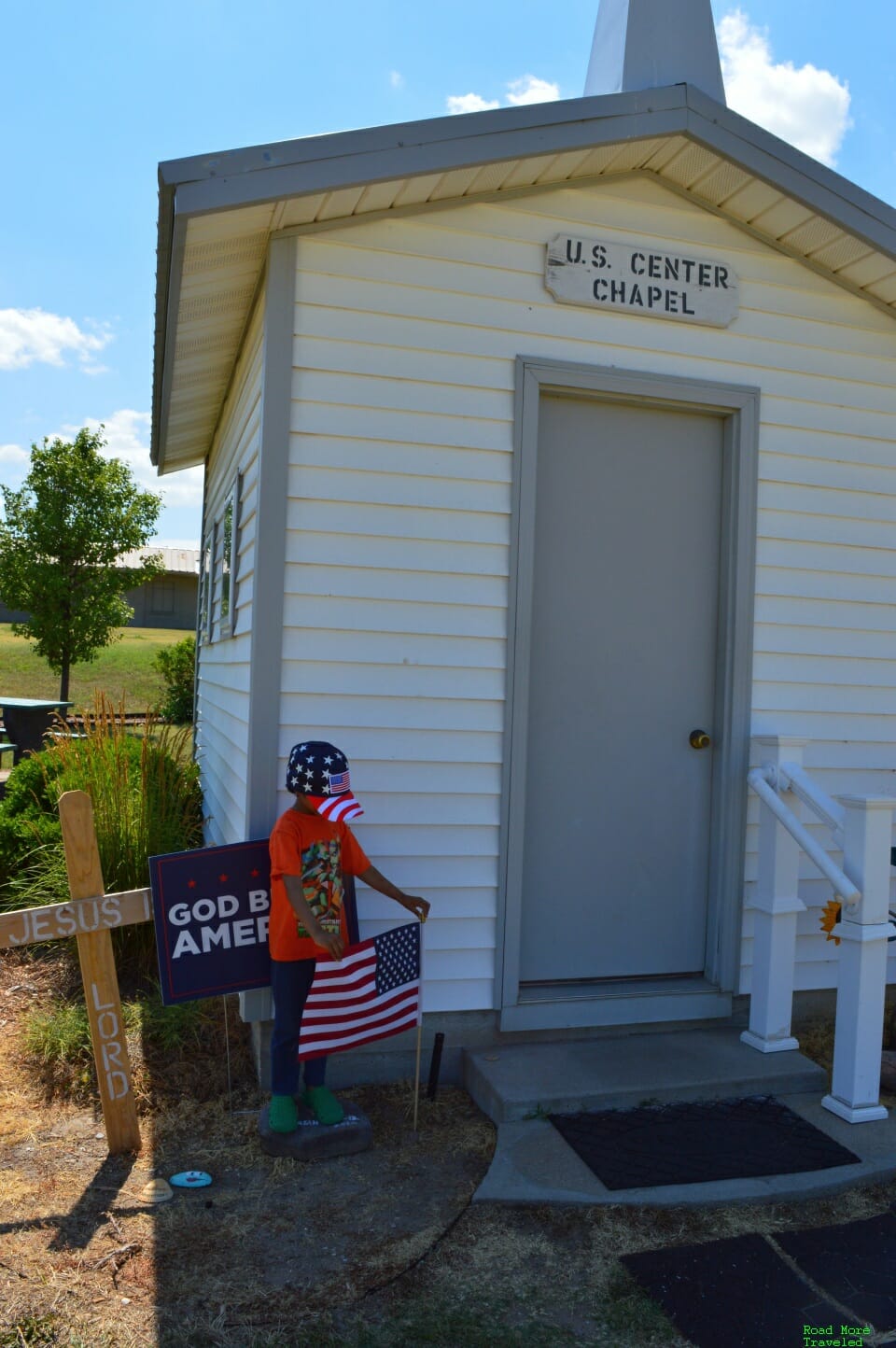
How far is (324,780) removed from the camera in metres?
3.61

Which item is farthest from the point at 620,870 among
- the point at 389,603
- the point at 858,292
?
the point at 858,292

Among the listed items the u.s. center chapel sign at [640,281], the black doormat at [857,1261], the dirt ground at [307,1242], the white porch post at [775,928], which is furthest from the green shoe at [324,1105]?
the u.s. center chapel sign at [640,281]

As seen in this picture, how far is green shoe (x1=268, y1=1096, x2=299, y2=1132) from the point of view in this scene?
12.2 feet

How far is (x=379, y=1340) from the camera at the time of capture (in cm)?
267

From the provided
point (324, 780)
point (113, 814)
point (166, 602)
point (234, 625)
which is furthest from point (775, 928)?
point (166, 602)

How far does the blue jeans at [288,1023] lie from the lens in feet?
12.3

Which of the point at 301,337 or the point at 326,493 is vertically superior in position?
the point at 301,337

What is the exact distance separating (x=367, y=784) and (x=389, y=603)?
2.46 feet

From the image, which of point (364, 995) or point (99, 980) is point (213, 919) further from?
point (364, 995)

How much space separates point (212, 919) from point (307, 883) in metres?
0.53

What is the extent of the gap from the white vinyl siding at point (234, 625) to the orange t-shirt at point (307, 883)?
0.64 m

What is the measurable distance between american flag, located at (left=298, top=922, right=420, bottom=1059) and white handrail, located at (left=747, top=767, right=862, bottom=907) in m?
1.60

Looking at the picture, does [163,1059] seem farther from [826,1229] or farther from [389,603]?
[826,1229]

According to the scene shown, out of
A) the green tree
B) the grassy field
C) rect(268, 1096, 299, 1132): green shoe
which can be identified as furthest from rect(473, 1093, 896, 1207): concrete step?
the grassy field
